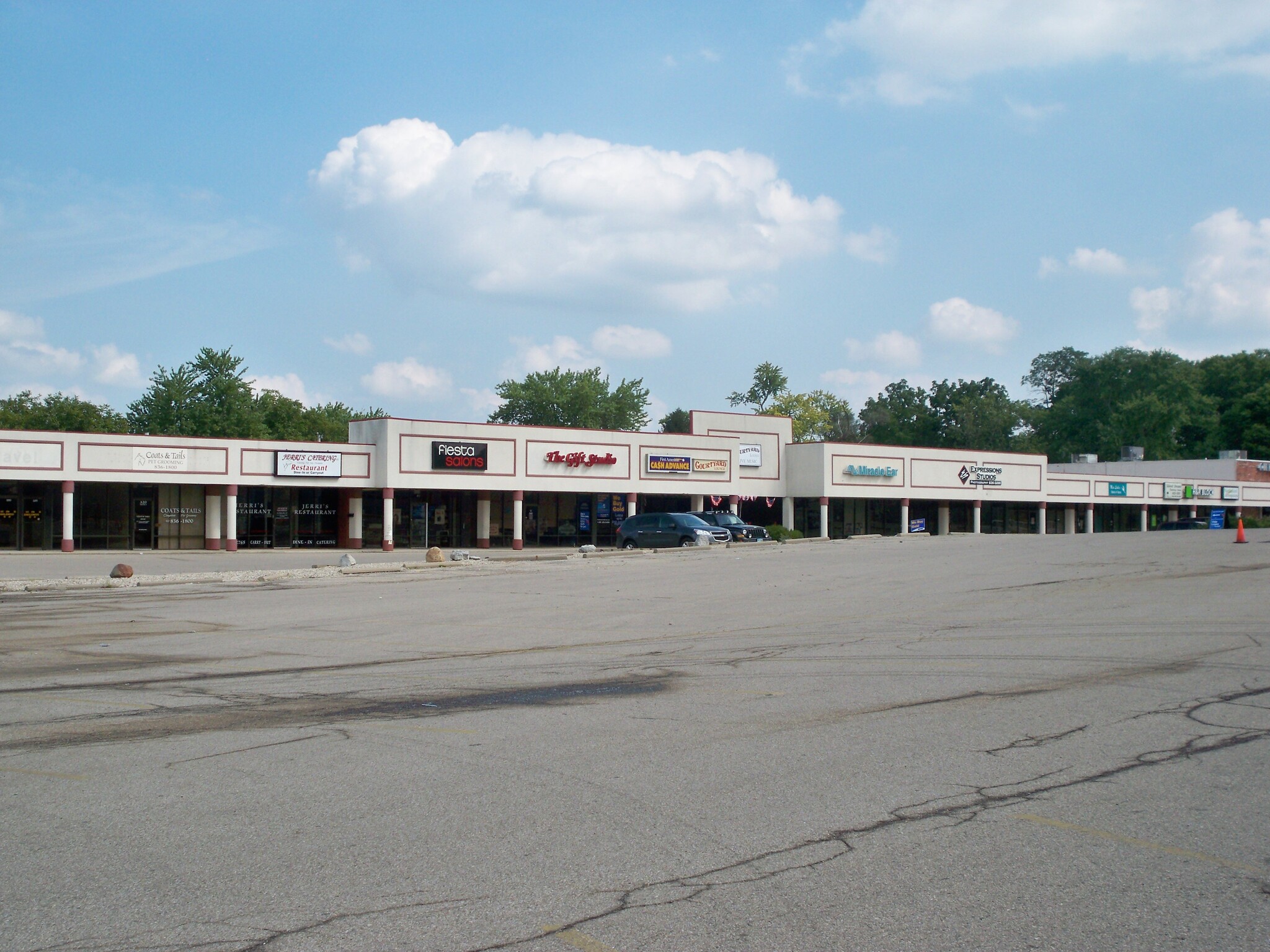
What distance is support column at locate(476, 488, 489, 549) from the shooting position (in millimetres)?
54406

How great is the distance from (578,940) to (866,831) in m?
2.09

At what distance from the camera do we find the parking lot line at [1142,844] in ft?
17.5

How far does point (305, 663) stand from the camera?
1278cm

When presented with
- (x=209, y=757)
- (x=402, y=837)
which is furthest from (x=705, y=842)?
(x=209, y=757)

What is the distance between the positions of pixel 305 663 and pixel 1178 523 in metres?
83.6

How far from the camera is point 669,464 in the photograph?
2320 inches

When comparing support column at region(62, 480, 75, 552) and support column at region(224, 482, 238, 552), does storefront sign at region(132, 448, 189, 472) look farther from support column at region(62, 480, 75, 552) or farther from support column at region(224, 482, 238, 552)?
support column at region(62, 480, 75, 552)

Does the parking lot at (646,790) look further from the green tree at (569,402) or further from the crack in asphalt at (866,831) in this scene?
the green tree at (569,402)

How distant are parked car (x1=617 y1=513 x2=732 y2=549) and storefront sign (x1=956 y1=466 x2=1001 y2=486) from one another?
101ft

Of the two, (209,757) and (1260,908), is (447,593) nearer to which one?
(209,757)

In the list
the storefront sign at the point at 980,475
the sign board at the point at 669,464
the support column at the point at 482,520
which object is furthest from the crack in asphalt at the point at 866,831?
the storefront sign at the point at 980,475

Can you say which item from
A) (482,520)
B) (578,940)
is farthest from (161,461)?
(578,940)

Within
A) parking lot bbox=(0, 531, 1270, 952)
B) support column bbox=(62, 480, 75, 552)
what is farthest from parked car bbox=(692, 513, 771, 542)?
parking lot bbox=(0, 531, 1270, 952)

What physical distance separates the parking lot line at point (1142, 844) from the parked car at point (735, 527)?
39466mm
